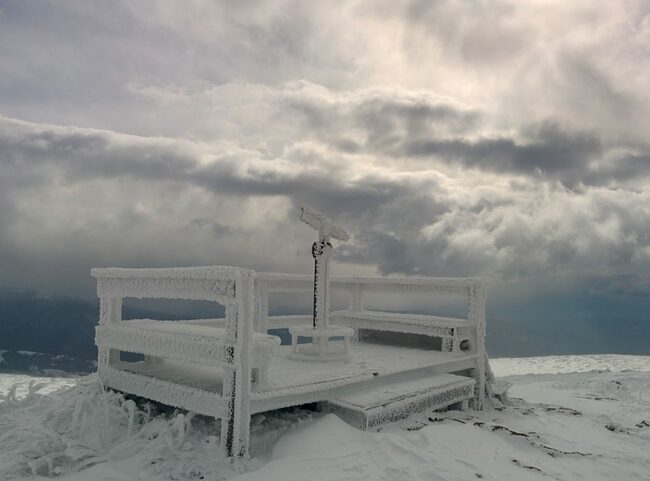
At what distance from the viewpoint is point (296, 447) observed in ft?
16.6

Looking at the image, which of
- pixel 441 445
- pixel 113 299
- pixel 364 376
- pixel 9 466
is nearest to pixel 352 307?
pixel 364 376

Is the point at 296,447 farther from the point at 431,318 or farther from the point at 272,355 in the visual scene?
the point at 431,318

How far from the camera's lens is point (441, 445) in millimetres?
5199

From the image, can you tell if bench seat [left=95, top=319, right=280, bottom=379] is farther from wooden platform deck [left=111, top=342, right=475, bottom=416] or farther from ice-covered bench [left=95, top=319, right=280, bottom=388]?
wooden platform deck [left=111, top=342, right=475, bottom=416]

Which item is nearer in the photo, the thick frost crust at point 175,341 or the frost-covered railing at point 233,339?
the frost-covered railing at point 233,339

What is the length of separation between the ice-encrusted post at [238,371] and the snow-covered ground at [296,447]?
0.68 ft

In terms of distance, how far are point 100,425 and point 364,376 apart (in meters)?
3.33

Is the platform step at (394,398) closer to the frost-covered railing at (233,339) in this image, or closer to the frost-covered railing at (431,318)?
the frost-covered railing at (233,339)

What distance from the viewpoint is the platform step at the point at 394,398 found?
5.83 metres

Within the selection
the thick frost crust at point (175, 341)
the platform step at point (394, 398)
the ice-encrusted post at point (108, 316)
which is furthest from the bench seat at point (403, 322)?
the ice-encrusted post at point (108, 316)

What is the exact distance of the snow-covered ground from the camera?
15.4 feet

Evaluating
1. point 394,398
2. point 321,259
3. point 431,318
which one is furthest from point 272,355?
point 431,318

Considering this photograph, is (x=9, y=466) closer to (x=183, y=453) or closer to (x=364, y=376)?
(x=183, y=453)

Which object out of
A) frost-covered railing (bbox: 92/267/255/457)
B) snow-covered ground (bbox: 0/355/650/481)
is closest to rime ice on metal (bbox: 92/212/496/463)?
frost-covered railing (bbox: 92/267/255/457)
